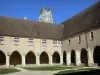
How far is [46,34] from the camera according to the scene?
35438 mm

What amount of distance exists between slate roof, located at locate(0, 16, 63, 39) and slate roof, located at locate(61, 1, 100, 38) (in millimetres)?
2603

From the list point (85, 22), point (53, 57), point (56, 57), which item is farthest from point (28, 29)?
point (85, 22)

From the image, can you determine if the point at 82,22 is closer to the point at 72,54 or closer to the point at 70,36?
the point at 70,36

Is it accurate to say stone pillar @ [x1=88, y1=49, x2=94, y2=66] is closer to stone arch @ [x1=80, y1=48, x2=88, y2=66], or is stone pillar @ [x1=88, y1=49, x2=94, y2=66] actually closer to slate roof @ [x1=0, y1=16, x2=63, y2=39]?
stone arch @ [x1=80, y1=48, x2=88, y2=66]

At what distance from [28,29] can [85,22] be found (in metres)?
10.9

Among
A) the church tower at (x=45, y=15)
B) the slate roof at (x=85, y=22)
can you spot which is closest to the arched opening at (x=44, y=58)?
the slate roof at (x=85, y=22)

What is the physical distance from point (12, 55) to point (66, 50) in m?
10.4

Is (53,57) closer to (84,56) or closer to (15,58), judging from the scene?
(84,56)

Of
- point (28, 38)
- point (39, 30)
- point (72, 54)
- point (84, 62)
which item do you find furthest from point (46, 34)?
point (84, 62)

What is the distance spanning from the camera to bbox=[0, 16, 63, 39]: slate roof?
→ 106 feet

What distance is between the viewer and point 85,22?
31000mm

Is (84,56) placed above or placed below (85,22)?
below

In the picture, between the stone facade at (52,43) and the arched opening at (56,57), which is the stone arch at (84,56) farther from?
the arched opening at (56,57)

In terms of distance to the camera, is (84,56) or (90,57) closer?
(90,57)
